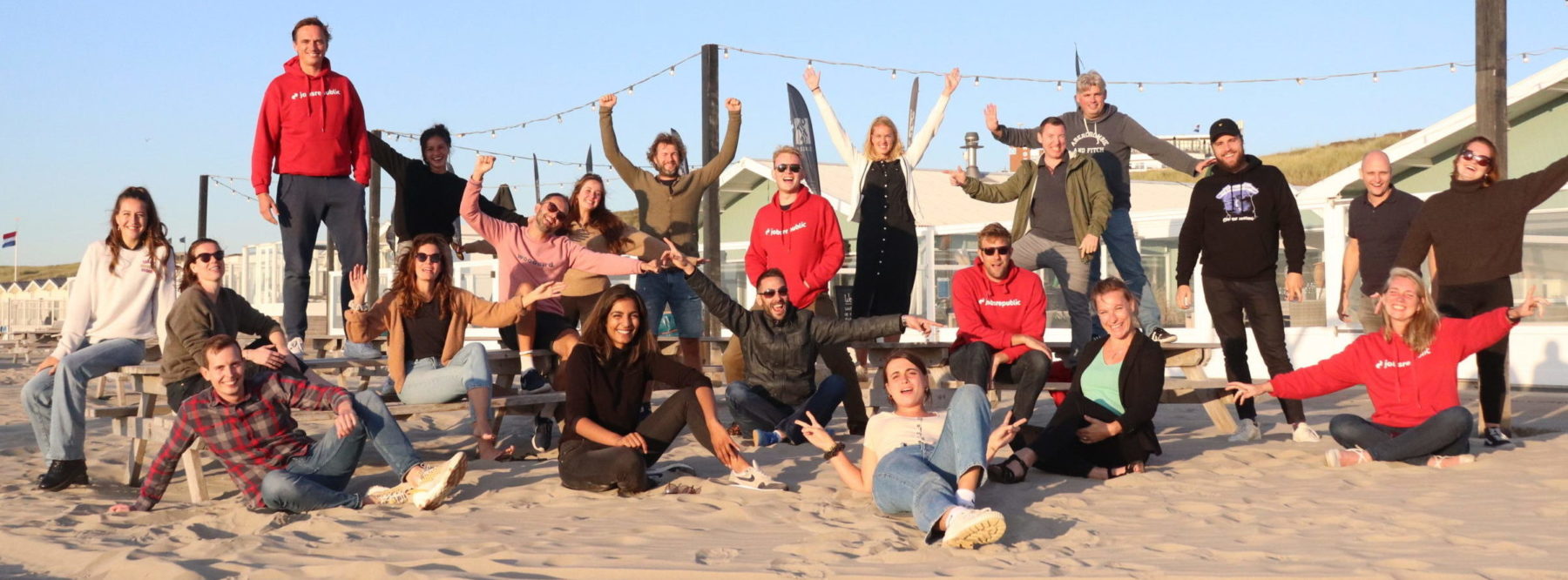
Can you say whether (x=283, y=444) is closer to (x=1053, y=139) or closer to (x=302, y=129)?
(x=302, y=129)

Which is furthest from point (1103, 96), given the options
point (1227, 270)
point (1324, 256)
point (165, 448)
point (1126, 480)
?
point (1324, 256)

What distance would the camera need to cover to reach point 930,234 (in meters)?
16.5

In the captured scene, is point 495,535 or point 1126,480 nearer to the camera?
point 495,535

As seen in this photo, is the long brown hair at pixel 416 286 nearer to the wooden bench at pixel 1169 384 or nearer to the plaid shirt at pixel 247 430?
the plaid shirt at pixel 247 430

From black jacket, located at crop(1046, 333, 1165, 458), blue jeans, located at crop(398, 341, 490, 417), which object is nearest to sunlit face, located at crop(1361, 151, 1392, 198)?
black jacket, located at crop(1046, 333, 1165, 458)

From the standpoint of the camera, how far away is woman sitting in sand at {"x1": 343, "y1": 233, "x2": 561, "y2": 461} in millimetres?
7059

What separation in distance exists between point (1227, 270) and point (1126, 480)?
73.9 inches

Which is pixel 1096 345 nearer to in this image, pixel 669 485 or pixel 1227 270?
pixel 1227 270

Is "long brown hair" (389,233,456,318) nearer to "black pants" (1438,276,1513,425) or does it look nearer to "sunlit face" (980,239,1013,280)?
"sunlit face" (980,239,1013,280)

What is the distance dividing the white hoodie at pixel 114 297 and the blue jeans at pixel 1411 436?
20.2ft

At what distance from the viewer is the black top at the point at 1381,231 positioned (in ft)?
25.8

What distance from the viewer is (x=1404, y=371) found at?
265 inches

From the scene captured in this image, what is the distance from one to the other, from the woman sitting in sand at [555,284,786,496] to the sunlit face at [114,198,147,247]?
2.54 metres

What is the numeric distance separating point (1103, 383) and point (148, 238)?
5.02m
